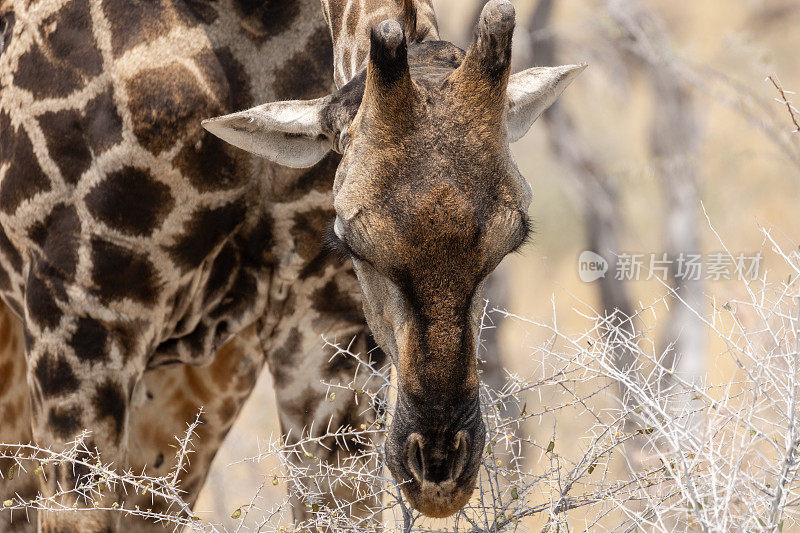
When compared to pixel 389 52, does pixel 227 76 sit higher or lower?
lower

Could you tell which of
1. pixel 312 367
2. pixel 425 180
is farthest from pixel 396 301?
pixel 312 367

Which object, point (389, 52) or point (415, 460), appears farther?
point (415, 460)

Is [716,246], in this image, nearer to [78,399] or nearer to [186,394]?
[186,394]

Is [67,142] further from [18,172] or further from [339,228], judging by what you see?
[339,228]

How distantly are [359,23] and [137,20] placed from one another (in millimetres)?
826

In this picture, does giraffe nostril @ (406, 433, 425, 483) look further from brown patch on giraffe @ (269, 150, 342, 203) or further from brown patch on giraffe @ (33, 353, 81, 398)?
brown patch on giraffe @ (33, 353, 81, 398)

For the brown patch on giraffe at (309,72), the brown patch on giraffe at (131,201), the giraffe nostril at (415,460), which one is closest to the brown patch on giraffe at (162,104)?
the brown patch on giraffe at (131,201)

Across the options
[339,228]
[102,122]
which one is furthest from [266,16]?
[339,228]

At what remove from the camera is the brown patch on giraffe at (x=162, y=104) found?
3779mm

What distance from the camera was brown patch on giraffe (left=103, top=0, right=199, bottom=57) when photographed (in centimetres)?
383

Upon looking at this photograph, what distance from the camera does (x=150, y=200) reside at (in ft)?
12.7

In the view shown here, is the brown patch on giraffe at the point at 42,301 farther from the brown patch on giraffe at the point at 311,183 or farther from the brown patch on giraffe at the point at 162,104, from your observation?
the brown patch on giraffe at the point at 311,183

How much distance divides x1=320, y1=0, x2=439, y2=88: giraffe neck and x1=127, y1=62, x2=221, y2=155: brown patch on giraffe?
511mm

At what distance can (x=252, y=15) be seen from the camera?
3.97m
